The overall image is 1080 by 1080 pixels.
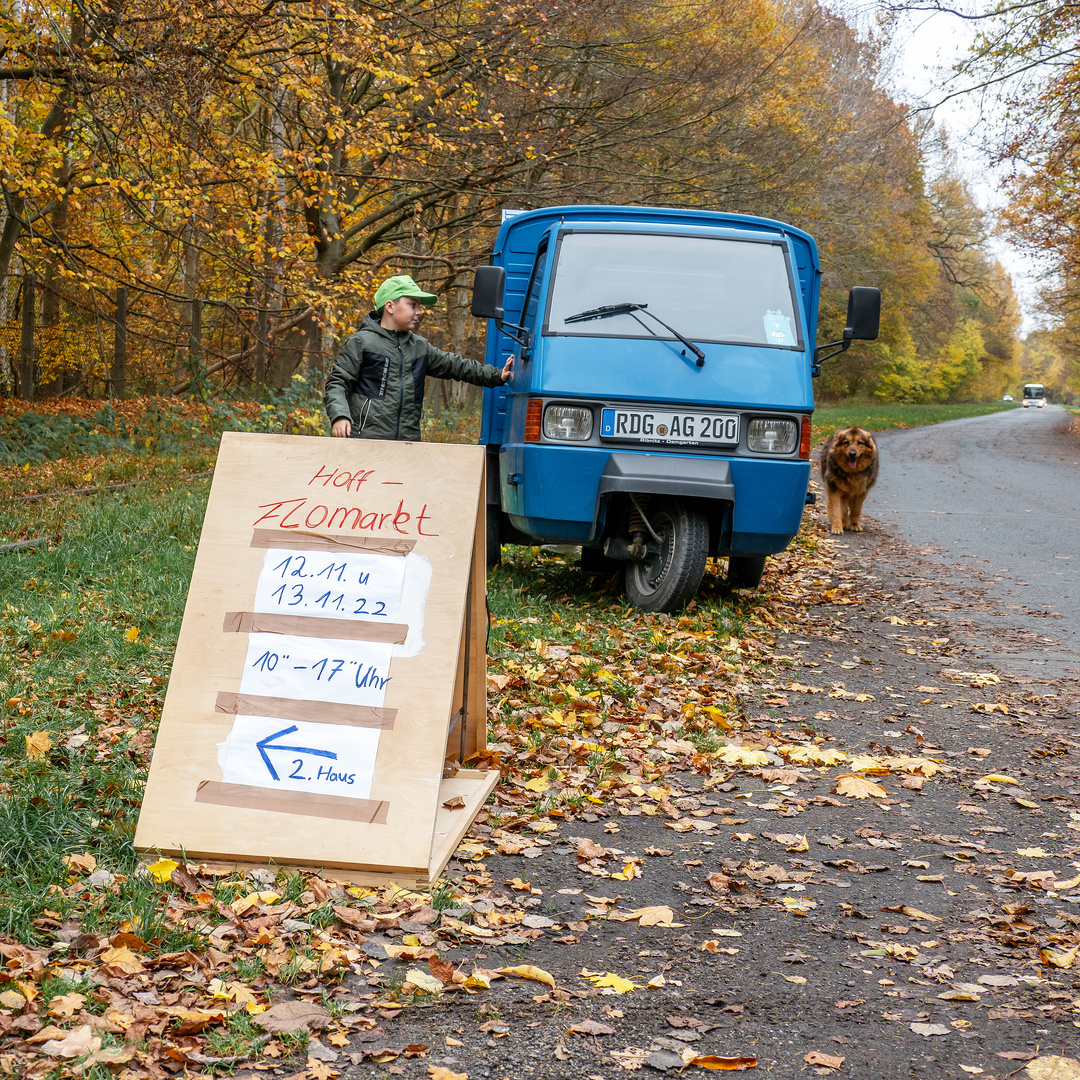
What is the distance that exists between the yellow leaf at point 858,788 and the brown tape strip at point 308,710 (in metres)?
2.00

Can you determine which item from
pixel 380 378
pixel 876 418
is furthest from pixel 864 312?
pixel 876 418

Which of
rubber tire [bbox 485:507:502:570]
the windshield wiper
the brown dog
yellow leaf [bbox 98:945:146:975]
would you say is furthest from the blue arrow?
the brown dog

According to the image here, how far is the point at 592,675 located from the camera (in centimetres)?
598

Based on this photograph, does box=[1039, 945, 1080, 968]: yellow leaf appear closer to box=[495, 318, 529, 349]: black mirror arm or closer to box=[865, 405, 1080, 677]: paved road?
box=[865, 405, 1080, 677]: paved road

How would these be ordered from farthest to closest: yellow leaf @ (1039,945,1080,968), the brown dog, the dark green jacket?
the brown dog → the dark green jacket → yellow leaf @ (1039,945,1080,968)

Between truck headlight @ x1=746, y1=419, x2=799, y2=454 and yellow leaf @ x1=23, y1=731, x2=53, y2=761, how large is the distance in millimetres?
4408

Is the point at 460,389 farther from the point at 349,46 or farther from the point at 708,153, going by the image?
the point at 349,46

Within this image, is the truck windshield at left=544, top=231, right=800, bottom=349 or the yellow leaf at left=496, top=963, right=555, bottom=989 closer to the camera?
the yellow leaf at left=496, top=963, right=555, bottom=989

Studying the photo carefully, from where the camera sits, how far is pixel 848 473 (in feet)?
41.8

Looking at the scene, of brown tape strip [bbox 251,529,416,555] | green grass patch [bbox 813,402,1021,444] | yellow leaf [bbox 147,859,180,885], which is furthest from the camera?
green grass patch [bbox 813,402,1021,444]

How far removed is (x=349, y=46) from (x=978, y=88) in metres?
8.17

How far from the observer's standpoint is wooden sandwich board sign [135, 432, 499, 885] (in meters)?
3.60

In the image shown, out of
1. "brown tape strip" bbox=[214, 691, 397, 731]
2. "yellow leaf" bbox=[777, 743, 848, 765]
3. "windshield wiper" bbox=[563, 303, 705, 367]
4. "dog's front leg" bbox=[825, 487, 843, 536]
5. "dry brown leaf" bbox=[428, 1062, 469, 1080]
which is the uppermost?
"windshield wiper" bbox=[563, 303, 705, 367]

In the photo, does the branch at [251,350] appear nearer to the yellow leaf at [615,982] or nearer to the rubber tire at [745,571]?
the rubber tire at [745,571]
